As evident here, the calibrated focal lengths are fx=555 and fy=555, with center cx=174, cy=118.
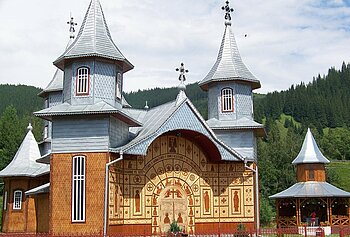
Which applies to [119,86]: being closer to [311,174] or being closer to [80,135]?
[80,135]

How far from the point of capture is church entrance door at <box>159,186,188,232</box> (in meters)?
28.5

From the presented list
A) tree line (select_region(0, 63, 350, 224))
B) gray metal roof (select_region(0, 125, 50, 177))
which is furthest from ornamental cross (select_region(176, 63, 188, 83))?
tree line (select_region(0, 63, 350, 224))

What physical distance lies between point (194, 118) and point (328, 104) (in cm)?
11667

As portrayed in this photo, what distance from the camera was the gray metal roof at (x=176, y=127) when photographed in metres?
26.1

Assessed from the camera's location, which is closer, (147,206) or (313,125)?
(147,206)

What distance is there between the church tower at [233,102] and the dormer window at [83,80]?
328 inches

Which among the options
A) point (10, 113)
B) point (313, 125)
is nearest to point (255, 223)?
point (10, 113)

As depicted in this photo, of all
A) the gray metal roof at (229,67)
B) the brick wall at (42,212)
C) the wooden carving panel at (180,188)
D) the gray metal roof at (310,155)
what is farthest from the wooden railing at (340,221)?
the brick wall at (42,212)

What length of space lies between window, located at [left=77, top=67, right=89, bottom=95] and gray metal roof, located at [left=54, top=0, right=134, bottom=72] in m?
0.75

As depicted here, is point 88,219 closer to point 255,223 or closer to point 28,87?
point 255,223

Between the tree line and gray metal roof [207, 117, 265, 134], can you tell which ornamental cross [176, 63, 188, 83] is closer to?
gray metal roof [207, 117, 265, 134]

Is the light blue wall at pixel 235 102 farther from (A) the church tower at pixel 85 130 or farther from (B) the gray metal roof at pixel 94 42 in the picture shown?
(A) the church tower at pixel 85 130

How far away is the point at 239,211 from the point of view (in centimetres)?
2989

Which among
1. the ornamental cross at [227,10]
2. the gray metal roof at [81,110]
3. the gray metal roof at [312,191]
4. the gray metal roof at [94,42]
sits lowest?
the gray metal roof at [312,191]
